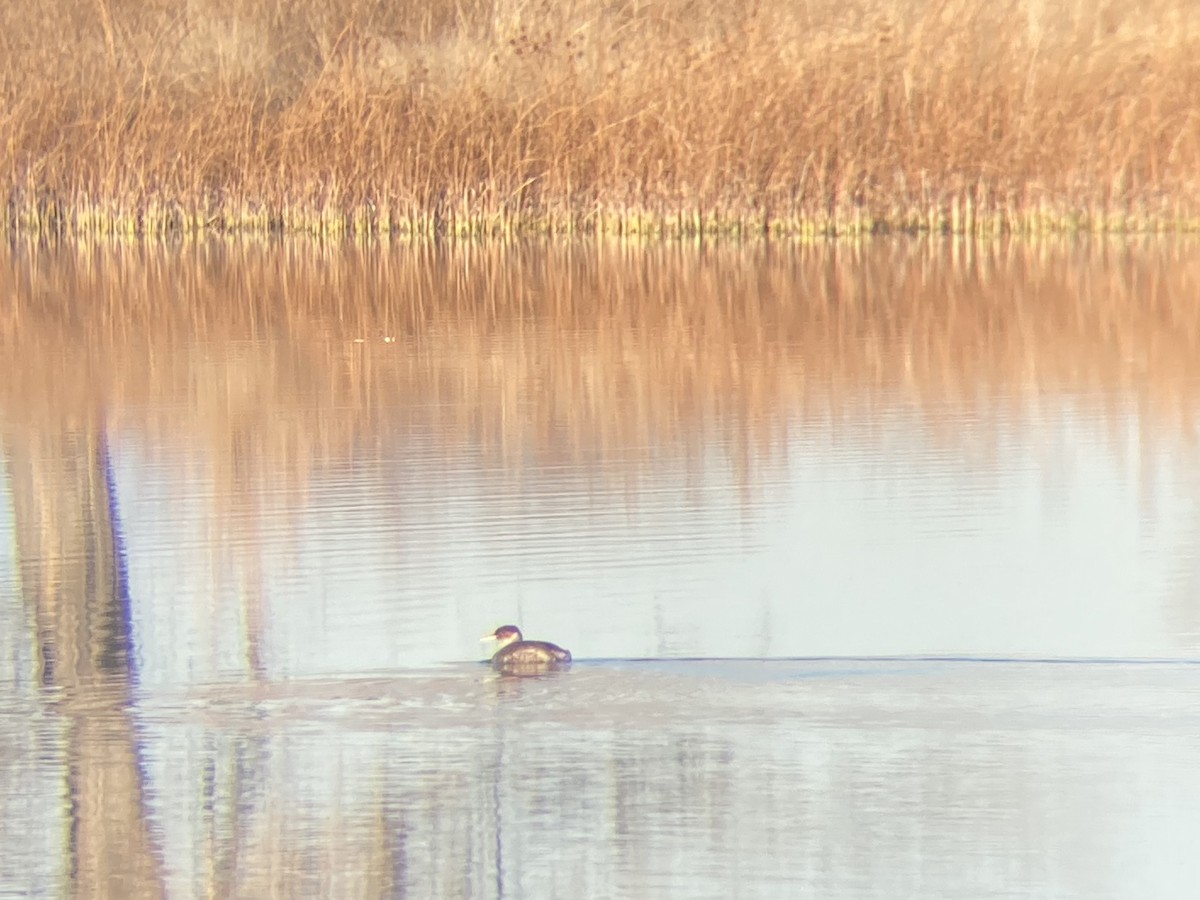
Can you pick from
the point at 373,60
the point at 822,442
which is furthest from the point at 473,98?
the point at 822,442

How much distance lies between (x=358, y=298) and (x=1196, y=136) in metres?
5.69

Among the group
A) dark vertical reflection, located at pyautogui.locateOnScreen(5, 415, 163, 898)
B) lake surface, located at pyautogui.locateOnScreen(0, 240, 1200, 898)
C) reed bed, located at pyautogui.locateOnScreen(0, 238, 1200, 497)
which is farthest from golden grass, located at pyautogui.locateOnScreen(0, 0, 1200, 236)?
dark vertical reflection, located at pyautogui.locateOnScreen(5, 415, 163, 898)

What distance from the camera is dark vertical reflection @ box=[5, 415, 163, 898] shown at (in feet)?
14.6

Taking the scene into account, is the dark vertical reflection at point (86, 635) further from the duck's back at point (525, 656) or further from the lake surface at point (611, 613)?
the duck's back at point (525, 656)

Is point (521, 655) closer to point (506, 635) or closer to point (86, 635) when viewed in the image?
point (506, 635)

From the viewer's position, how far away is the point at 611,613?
19.7ft

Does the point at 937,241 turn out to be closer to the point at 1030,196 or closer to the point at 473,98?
the point at 1030,196

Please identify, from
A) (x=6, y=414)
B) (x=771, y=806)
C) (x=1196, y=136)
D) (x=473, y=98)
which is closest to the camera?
(x=771, y=806)

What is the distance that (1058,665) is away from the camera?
540 centimetres

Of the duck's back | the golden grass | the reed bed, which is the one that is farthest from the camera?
the golden grass

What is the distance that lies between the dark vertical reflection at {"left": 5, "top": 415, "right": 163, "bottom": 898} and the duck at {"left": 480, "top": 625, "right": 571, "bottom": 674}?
30.9 inches

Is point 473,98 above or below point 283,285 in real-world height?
above

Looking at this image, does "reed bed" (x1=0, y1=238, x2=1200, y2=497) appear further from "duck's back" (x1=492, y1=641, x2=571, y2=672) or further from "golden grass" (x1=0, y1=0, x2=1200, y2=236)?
"duck's back" (x1=492, y1=641, x2=571, y2=672)

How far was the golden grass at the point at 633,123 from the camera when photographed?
16.7m
